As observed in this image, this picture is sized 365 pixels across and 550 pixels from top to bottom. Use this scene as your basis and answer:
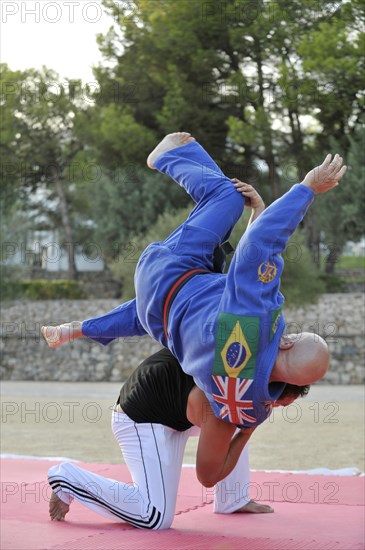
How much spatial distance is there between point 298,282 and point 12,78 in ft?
44.7

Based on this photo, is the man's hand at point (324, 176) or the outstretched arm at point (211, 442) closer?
the man's hand at point (324, 176)

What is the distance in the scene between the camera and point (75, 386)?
19344 millimetres

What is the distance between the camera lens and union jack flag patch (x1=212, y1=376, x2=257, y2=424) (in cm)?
358

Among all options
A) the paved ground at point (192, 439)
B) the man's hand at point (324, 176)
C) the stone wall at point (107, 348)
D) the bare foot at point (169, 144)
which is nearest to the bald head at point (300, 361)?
the man's hand at point (324, 176)

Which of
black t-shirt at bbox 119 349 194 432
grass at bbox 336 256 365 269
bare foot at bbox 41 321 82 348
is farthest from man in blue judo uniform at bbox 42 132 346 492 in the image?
grass at bbox 336 256 365 269

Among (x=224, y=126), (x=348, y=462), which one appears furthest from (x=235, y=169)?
(x=348, y=462)

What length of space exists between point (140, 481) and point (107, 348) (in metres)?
16.8

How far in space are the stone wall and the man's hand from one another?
1541 centimetres

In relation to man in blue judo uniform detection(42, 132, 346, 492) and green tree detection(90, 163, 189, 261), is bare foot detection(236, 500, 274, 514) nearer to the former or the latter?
man in blue judo uniform detection(42, 132, 346, 492)

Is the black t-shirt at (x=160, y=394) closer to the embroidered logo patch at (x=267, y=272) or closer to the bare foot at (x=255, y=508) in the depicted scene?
the bare foot at (x=255, y=508)

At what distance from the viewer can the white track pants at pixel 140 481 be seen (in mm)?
4320

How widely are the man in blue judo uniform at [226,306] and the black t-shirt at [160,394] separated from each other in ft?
0.71

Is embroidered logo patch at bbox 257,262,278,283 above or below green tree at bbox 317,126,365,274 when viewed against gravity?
below

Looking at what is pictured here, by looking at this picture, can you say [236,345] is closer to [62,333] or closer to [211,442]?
[211,442]
